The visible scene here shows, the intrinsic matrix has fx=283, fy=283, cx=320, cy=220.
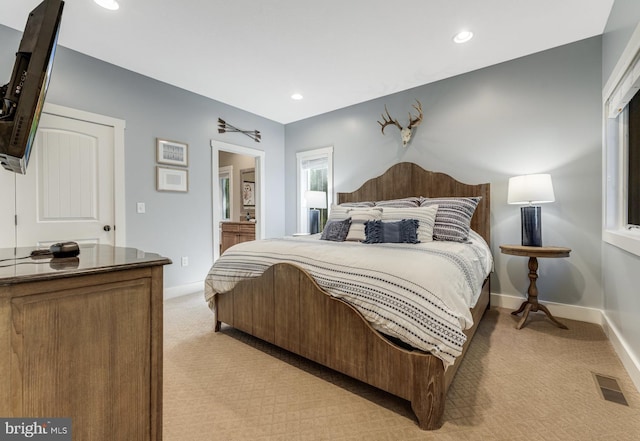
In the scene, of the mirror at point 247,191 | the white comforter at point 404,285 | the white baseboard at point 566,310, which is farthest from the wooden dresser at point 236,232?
the white baseboard at point 566,310

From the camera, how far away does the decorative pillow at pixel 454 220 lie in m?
2.53

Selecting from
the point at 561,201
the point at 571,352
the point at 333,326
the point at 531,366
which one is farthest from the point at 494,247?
the point at 333,326

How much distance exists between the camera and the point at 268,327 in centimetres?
204

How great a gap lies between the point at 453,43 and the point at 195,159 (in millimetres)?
3159

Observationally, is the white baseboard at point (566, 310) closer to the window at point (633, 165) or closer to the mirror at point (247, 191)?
the window at point (633, 165)

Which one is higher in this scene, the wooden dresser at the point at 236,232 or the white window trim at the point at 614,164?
the white window trim at the point at 614,164

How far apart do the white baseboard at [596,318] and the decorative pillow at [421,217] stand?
4.15 ft

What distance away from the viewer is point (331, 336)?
1.67 meters

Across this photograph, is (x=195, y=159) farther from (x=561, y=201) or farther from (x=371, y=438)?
(x=561, y=201)

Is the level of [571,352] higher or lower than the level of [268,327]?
lower

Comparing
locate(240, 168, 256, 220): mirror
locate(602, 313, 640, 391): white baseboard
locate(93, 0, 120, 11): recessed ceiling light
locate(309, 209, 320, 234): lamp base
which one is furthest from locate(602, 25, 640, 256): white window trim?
locate(240, 168, 256, 220): mirror

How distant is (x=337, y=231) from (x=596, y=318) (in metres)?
2.46

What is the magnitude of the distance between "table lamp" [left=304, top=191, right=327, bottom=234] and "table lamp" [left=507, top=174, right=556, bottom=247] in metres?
2.38

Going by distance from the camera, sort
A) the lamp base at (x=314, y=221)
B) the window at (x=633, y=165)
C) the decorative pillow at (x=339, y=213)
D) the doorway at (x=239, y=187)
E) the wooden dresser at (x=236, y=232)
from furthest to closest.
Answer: the wooden dresser at (x=236, y=232) < the lamp base at (x=314, y=221) < the doorway at (x=239, y=187) < the decorative pillow at (x=339, y=213) < the window at (x=633, y=165)
